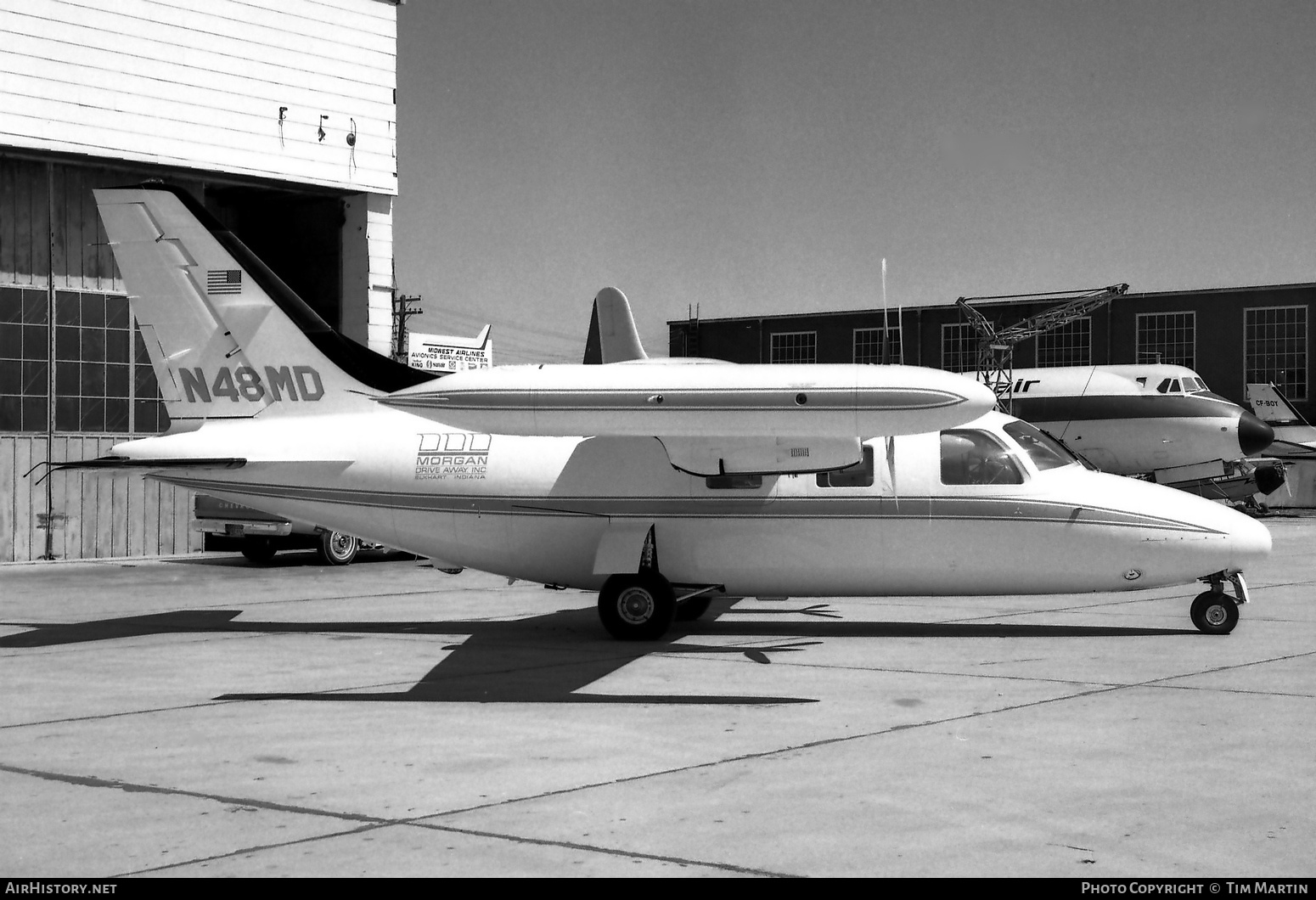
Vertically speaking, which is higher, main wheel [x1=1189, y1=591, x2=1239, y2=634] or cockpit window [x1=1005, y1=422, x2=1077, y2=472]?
cockpit window [x1=1005, y1=422, x2=1077, y2=472]

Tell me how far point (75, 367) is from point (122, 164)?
4.30 meters

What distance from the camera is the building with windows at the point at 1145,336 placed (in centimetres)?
5831

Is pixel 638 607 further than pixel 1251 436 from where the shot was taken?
No

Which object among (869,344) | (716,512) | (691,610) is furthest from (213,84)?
(869,344)

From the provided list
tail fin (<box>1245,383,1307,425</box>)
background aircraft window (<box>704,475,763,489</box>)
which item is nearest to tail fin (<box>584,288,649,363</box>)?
background aircraft window (<box>704,475,763,489</box>)

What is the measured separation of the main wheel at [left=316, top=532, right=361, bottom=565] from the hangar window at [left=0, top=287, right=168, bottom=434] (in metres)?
5.54

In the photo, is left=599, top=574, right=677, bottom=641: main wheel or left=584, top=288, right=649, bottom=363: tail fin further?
left=584, top=288, right=649, bottom=363: tail fin

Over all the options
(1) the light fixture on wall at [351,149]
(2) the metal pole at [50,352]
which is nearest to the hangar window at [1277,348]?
(1) the light fixture on wall at [351,149]

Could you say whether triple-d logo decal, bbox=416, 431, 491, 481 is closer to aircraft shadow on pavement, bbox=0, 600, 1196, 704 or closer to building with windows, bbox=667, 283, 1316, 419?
aircraft shadow on pavement, bbox=0, 600, 1196, 704

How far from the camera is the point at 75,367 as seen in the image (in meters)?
27.7

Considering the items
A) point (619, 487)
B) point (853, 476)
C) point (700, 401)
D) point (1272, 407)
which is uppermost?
point (1272, 407)

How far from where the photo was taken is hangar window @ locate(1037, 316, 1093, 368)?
62562mm

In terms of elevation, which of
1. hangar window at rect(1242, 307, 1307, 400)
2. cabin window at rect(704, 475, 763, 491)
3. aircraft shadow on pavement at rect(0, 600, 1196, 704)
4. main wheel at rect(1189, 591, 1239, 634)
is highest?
hangar window at rect(1242, 307, 1307, 400)

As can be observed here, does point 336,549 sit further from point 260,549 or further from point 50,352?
point 50,352
